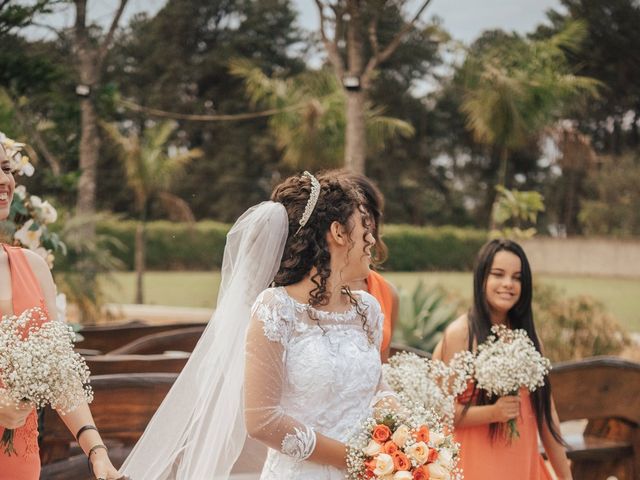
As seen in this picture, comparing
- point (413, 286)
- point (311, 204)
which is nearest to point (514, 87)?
point (413, 286)

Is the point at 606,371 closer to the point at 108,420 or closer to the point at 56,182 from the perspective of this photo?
the point at 108,420

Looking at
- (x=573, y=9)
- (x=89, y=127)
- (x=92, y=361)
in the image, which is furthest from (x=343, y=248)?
(x=573, y=9)

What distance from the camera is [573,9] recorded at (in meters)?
28.1

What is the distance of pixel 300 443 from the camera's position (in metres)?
2.37

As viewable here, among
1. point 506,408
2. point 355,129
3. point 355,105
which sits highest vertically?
point 355,105

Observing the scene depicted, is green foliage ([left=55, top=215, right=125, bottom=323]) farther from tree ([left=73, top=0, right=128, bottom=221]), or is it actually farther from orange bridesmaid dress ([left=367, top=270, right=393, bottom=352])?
orange bridesmaid dress ([left=367, top=270, right=393, bottom=352])

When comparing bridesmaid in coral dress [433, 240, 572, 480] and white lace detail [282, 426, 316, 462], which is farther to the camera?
bridesmaid in coral dress [433, 240, 572, 480]

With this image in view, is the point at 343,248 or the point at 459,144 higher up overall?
the point at 459,144

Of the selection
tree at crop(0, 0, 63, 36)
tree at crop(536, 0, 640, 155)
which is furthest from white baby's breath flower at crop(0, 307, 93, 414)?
tree at crop(536, 0, 640, 155)

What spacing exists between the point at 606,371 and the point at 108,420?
260 cm

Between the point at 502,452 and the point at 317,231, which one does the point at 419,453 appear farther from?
the point at 502,452

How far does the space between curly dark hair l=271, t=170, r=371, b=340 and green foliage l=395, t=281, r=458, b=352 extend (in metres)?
5.80

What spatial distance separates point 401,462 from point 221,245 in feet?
84.6

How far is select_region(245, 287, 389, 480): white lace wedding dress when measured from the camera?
92.0 inches
